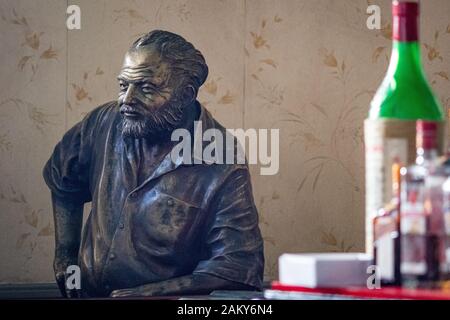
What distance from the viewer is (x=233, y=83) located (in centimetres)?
291

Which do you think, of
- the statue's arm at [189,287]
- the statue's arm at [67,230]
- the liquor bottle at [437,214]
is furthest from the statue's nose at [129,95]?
the liquor bottle at [437,214]

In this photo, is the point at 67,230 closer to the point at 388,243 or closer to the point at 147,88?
the point at 147,88

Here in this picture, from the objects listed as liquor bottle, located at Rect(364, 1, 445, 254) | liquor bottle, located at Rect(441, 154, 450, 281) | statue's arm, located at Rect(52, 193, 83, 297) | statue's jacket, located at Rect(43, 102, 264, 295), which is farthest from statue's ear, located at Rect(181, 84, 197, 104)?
liquor bottle, located at Rect(441, 154, 450, 281)

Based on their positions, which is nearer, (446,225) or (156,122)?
(446,225)

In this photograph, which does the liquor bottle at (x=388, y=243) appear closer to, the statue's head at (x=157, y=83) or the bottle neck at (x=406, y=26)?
the bottle neck at (x=406, y=26)

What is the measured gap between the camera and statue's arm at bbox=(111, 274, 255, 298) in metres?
1.82

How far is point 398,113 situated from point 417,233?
0.12 m

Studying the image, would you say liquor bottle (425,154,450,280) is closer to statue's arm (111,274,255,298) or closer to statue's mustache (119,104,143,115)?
statue's arm (111,274,255,298)

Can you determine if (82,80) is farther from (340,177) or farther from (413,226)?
(413,226)

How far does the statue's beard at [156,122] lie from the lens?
1.98 m

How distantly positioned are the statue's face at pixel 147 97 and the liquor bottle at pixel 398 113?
1.18 m

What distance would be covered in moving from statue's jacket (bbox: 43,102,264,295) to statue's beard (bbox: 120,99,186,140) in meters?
0.03

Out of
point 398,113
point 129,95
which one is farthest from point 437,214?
point 129,95
